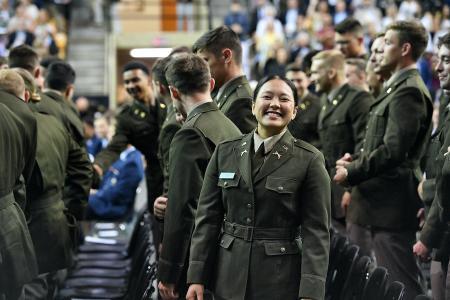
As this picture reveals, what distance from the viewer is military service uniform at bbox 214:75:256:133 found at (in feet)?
18.8

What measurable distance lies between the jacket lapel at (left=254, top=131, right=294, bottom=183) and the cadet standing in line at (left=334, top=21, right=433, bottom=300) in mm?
2008

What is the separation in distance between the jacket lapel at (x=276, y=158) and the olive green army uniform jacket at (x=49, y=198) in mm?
2194

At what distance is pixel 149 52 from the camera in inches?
926

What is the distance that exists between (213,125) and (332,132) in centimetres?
289

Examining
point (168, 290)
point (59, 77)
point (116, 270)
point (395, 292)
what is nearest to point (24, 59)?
point (59, 77)

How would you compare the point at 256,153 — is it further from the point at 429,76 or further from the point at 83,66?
the point at 83,66

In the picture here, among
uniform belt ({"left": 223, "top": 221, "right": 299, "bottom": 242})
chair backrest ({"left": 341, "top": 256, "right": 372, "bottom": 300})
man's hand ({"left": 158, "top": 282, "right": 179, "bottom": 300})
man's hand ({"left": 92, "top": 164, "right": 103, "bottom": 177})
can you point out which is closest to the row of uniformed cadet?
man's hand ({"left": 92, "top": 164, "right": 103, "bottom": 177})

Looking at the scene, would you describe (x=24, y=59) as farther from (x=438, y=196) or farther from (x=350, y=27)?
(x=438, y=196)

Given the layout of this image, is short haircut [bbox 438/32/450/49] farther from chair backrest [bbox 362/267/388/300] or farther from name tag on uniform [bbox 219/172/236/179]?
name tag on uniform [bbox 219/172/236/179]

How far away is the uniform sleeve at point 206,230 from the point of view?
462 cm

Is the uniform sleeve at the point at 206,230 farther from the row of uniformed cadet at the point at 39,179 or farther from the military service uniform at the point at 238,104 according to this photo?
the row of uniformed cadet at the point at 39,179

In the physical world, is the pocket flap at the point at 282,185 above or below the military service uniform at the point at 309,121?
above

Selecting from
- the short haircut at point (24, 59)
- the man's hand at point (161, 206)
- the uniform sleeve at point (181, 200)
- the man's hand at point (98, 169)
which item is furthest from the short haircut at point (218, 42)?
the man's hand at point (98, 169)

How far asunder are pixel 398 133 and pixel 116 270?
2848 millimetres
